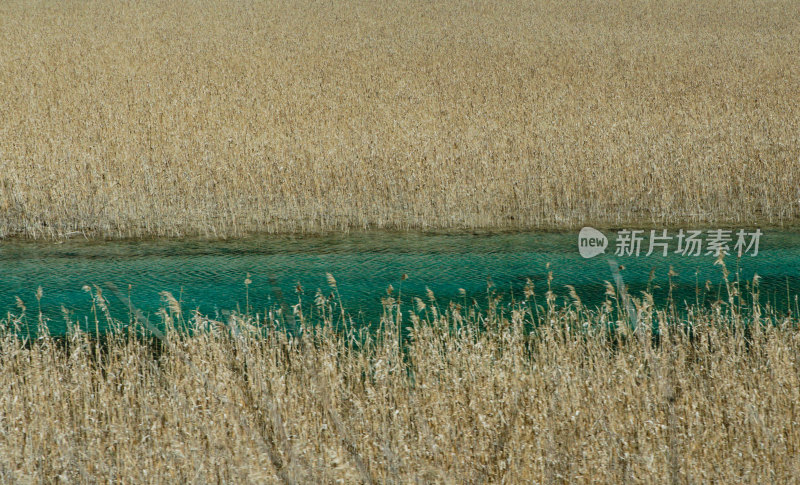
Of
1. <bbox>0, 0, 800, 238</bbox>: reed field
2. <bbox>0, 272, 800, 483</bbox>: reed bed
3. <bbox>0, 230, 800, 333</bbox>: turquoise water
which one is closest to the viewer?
<bbox>0, 272, 800, 483</bbox>: reed bed

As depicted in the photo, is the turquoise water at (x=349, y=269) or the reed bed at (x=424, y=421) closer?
the reed bed at (x=424, y=421)

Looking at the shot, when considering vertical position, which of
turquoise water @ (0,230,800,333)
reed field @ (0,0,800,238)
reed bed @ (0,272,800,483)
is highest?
reed field @ (0,0,800,238)

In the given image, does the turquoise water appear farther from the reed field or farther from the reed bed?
the reed bed

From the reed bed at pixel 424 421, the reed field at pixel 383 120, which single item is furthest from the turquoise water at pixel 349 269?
the reed bed at pixel 424 421

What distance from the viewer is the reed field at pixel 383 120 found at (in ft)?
45.4

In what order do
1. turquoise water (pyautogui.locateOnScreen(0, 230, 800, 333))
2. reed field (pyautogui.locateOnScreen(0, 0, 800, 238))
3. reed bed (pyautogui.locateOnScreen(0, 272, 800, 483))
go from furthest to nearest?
reed field (pyautogui.locateOnScreen(0, 0, 800, 238))
turquoise water (pyautogui.locateOnScreen(0, 230, 800, 333))
reed bed (pyautogui.locateOnScreen(0, 272, 800, 483))

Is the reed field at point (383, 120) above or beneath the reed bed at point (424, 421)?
above

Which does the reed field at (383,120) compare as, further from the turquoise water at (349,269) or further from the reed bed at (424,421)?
the reed bed at (424,421)

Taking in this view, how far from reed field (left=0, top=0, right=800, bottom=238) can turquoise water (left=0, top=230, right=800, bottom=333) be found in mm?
825

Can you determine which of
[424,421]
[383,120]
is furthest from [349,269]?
[383,120]

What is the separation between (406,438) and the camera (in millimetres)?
5344

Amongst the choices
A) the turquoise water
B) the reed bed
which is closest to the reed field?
the turquoise water

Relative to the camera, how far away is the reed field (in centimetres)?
1383

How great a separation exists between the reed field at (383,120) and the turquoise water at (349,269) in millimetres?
825
